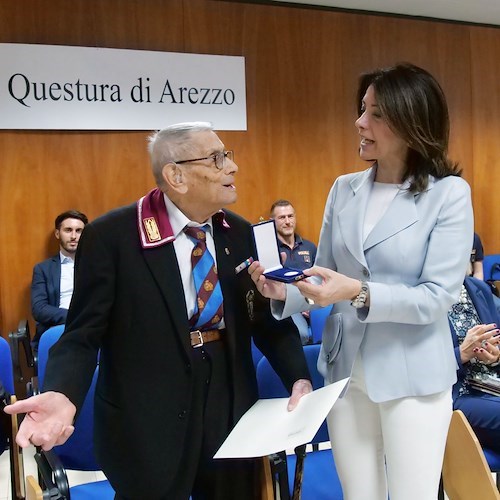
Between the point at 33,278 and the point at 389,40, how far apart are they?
411cm

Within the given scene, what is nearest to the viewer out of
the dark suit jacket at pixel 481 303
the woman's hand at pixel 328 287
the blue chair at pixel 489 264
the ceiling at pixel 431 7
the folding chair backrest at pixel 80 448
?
the woman's hand at pixel 328 287

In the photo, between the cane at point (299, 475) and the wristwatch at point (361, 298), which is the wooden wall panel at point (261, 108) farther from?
the wristwatch at point (361, 298)

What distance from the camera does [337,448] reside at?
63.7 inches

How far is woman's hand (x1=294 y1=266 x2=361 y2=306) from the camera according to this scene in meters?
1.40

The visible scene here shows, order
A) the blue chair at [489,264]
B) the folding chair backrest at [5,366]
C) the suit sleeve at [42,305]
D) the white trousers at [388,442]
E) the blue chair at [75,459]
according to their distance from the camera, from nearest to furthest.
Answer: the white trousers at [388,442] → the blue chair at [75,459] → the folding chair backrest at [5,366] → the suit sleeve at [42,305] → the blue chair at [489,264]

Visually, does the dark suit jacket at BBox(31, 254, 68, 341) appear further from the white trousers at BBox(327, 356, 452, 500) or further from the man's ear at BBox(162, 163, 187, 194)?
the white trousers at BBox(327, 356, 452, 500)

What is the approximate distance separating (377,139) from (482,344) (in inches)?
47.3

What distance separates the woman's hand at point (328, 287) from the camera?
4.60 feet

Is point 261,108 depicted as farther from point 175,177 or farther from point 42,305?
point 175,177

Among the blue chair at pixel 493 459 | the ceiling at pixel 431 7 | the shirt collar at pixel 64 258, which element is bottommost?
the blue chair at pixel 493 459

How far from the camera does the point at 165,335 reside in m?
1.48

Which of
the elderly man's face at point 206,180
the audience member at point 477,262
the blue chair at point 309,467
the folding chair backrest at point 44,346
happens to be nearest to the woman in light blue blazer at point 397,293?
the elderly man's face at point 206,180

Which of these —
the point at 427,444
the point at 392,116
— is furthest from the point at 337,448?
the point at 392,116

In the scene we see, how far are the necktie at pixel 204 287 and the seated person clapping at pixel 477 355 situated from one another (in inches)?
50.1
